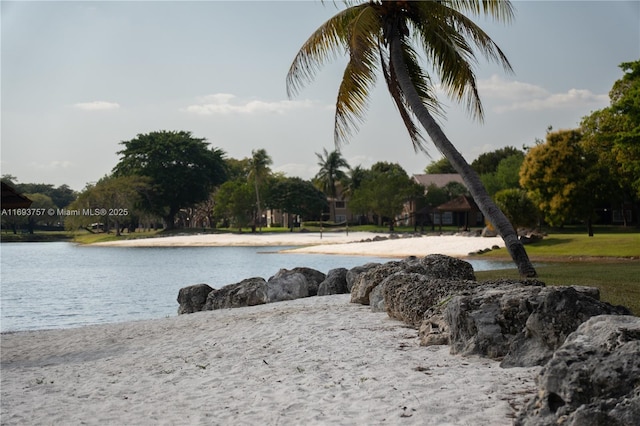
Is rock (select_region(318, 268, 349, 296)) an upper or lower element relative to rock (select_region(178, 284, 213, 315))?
upper

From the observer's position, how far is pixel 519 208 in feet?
162

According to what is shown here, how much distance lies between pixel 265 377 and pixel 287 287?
1023 centimetres

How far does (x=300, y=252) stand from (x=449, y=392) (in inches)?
2054

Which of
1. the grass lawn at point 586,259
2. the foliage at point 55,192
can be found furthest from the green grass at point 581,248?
the foliage at point 55,192

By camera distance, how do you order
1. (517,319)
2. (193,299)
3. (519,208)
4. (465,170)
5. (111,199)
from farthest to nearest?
(111,199)
(519,208)
(193,299)
(465,170)
(517,319)

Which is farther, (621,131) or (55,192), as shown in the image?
(55,192)

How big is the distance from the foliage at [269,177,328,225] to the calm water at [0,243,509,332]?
37.0 metres

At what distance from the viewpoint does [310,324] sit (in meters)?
12.5

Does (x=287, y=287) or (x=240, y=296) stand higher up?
(x=287, y=287)

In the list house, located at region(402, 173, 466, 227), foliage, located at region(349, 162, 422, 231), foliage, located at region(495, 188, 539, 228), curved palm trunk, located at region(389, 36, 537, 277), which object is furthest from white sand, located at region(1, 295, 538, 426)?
foliage, located at region(349, 162, 422, 231)

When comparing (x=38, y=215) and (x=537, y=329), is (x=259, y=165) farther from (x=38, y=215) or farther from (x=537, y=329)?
(x=537, y=329)

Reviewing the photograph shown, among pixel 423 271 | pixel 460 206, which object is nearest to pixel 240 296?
pixel 423 271

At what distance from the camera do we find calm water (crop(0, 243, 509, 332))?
81.8ft

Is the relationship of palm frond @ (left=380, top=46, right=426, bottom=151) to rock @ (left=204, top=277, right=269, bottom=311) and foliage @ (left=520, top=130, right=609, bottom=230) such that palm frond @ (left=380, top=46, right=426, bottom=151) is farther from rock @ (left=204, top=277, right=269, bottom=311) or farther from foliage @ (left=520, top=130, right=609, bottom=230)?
foliage @ (left=520, top=130, right=609, bottom=230)
